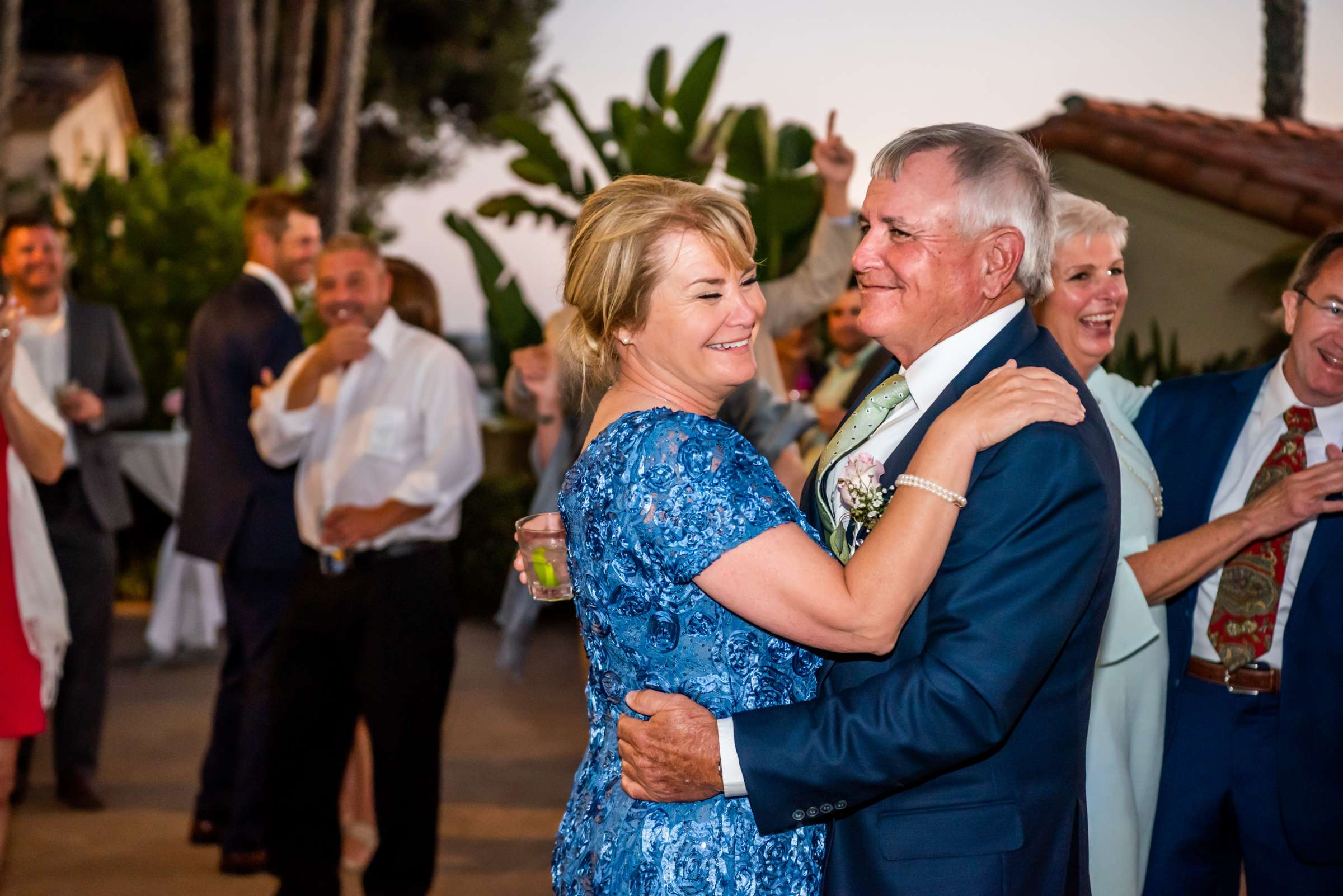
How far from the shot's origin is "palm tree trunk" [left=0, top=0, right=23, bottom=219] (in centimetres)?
1180

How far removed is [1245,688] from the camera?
2.77m

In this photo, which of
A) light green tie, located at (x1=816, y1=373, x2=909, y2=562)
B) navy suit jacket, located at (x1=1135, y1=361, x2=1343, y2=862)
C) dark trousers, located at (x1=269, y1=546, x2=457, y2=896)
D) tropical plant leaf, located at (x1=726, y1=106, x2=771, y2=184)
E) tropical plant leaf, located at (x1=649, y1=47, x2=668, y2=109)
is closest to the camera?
light green tie, located at (x1=816, y1=373, x2=909, y2=562)

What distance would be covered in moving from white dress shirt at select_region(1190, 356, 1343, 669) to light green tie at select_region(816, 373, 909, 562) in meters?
1.08

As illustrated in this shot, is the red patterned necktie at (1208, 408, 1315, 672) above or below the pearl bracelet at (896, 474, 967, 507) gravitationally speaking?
below

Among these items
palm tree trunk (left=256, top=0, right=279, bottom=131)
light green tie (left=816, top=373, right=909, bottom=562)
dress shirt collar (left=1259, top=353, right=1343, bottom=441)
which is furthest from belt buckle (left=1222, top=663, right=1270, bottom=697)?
palm tree trunk (left=256, top=0, right=279, bottom=131)

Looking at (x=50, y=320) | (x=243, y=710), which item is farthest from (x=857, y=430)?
(x=50, y=320)

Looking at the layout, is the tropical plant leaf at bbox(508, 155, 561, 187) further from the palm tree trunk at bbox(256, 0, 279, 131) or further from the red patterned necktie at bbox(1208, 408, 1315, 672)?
the palm tree trunk at bbox(256, 0, 279, 131)

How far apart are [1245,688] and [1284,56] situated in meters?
8.97

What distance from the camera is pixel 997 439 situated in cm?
179

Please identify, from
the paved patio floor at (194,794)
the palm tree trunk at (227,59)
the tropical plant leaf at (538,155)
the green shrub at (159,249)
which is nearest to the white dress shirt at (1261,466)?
the paved patio floor at (194,794)

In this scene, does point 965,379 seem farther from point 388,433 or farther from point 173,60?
point 173,60

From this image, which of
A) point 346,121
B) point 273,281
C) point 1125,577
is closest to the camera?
point 1125,577

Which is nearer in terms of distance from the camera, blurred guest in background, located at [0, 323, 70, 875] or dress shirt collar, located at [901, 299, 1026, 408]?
dress shirt collar, located at [901, 299, 1026, 408]

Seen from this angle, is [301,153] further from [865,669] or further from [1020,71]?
[865,669]
